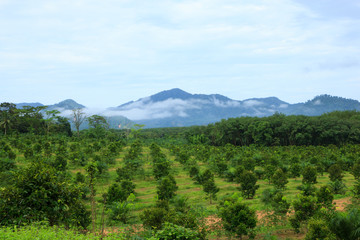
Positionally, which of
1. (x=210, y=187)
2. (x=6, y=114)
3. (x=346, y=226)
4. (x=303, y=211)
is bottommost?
(x=210, y=187)

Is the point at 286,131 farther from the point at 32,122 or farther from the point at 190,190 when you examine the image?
the point at 32,122

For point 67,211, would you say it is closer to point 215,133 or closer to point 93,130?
point 93,130

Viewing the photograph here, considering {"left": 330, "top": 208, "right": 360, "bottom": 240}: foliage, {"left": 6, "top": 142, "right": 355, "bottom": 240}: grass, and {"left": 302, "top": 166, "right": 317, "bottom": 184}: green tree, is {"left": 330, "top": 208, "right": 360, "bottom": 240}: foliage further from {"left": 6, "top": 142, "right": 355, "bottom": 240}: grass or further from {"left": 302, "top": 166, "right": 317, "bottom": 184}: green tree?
{"left": 302, "top": 166, "right": 317, "bottom": 184}: green tree

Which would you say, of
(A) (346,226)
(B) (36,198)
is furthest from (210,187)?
(B) (36,198)

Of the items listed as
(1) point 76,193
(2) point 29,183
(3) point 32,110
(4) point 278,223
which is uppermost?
(3) point 32,110

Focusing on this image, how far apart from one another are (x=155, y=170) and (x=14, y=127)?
148ft

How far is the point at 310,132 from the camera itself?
5388 centimetres

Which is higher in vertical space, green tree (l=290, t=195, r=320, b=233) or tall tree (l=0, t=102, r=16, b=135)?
tall tree (l=0, t=102, r=16, b=135)

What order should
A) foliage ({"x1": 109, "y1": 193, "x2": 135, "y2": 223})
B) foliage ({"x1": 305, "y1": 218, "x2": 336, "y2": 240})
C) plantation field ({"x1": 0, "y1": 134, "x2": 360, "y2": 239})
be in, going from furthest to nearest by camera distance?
foliage ({"x1": 109, "y1": 193, "x2": 135, "y2": 223}) → plantation field ({"x1": 0, "y1": 134, "x2": 360, "y2": 239}) → foliage ({"x1": 305, "y1": 218, "x2": 336, "y2": 240})

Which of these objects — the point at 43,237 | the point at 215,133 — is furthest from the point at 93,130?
the point at 43,237

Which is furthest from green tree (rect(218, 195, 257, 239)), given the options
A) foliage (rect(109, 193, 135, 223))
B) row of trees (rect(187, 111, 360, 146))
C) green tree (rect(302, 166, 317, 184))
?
row of trees (rect(187, 111, 360, 146))

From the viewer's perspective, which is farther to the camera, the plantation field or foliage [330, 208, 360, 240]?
the plantation field

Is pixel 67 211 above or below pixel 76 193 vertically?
below

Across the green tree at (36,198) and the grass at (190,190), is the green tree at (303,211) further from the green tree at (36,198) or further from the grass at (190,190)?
the green tree at (36,198)
